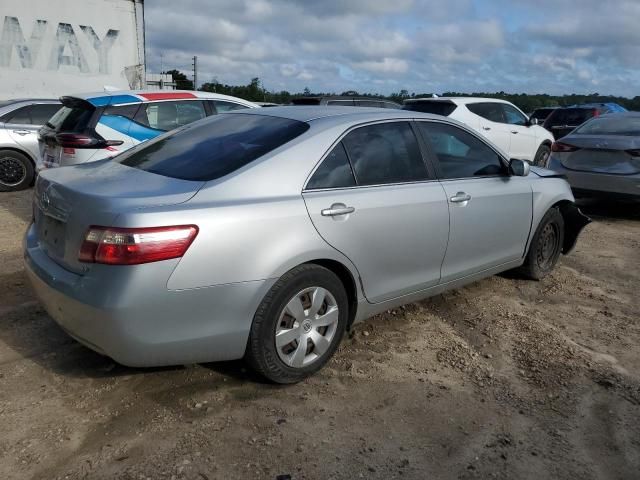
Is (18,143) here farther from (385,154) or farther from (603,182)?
(603,182)

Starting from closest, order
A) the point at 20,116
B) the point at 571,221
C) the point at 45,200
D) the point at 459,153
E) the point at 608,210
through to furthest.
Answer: the point at 45,200 < the point at 459,153 < the point at 571,221 < the point at 608,210 < the point at 20,116

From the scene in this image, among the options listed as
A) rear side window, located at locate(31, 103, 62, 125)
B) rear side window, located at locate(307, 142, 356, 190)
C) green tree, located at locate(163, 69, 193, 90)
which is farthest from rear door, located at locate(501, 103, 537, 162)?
green tree, located at locate(163, 69, 193, 90)

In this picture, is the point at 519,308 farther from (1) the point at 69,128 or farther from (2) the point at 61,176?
(1) the point at 69,128

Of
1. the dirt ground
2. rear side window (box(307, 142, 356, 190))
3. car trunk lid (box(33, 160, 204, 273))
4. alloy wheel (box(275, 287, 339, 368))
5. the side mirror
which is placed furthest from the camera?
the side mirror

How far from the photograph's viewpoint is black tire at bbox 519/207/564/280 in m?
5.08

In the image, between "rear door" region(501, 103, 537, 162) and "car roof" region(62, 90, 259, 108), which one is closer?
"car roof" region(62, 90, 259, 108)

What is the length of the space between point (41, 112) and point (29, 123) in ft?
0.99

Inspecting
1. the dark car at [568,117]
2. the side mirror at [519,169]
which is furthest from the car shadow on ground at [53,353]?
the dark car at [568,117]

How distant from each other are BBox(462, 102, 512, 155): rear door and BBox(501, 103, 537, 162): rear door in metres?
0.13

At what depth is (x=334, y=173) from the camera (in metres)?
3.47

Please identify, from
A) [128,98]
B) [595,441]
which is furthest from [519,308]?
[128,98]

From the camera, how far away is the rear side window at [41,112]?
32.9 feet

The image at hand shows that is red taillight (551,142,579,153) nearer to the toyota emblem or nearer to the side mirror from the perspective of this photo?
the side mirror

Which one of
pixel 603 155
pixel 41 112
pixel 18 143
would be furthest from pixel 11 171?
pixel 603 155
